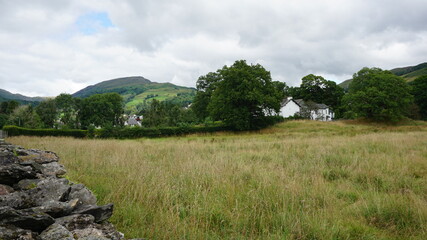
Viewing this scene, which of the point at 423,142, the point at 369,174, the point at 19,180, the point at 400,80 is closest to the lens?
the point at 19,180

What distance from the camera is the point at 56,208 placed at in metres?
2.57

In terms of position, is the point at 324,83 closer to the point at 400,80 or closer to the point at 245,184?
the point at 400,80

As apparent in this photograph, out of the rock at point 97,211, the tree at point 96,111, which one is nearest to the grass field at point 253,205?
the rock at point 97,211

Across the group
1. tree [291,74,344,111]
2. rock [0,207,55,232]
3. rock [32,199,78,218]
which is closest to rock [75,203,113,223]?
rock [32,199,78,218]

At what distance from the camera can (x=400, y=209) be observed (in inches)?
167

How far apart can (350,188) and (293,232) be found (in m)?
3.45

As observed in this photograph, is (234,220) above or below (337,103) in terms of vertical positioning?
below

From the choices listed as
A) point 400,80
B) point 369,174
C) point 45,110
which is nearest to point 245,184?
point 369,174

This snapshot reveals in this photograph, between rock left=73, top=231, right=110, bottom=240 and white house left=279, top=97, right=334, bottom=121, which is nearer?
rock left=73, top=231, right=110, bottom=240

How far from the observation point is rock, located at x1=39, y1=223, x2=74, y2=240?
2.07 metres

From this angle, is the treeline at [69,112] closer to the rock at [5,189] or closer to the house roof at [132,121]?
the house roof at [132,121]

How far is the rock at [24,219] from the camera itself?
205cm

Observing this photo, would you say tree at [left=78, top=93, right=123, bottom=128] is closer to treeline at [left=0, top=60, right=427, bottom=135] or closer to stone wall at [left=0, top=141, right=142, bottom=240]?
treeline at [left=0, top=60, right=427, bottom=135]

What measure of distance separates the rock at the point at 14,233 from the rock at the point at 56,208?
1.51 feet
